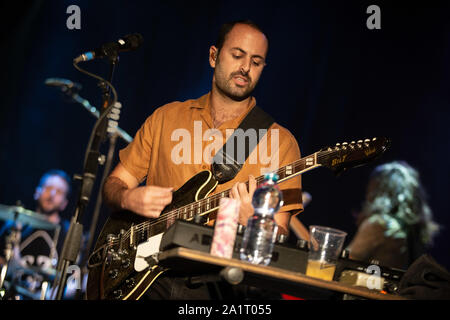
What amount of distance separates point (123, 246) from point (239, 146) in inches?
35.3

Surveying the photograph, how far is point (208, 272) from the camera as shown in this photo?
201 cm

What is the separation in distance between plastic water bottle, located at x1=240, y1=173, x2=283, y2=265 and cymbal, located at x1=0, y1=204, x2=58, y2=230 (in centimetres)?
426

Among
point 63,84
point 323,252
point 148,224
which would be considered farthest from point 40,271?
point 323,252

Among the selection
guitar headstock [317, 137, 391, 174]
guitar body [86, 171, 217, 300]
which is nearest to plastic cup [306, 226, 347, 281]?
guitar headstock [317, 137, 391, 174]

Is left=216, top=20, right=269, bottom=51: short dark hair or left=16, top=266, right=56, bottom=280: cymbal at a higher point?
left=216, top=20, right=269, bottom=51: short dark hair

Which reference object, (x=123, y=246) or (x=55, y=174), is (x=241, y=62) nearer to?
(x=123, y=246)

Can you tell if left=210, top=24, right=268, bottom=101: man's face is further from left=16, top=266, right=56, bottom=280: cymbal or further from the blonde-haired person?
left=16, top=266, right=56, bottom=280: cymbal

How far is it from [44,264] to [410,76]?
5.02m

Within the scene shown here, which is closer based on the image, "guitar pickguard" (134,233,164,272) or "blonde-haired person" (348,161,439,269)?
"guitar pickguard" (134,233,164,272)

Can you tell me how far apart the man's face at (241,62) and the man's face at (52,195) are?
11.8 feet

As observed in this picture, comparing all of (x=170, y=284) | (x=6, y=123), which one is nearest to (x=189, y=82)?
(x=6, y=123)

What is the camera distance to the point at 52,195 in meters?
6.05

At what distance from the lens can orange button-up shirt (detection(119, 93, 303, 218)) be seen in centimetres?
274
